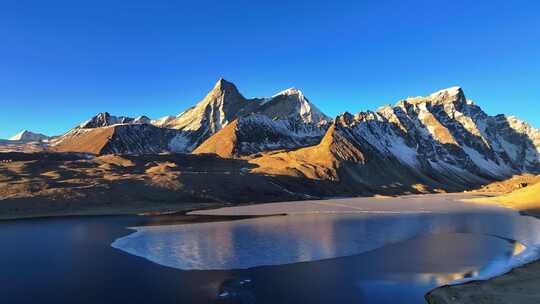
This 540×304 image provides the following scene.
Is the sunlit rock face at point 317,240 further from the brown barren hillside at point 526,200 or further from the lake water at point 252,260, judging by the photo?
the brown barren hillside at point 526,200

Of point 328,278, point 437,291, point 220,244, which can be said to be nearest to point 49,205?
point 220,244

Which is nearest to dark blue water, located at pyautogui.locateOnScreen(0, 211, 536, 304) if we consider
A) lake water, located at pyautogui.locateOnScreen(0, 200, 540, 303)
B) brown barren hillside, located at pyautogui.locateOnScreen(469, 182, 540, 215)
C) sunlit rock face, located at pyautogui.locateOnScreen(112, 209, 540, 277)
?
lake water, located at pyautogui.locateOnScreen(0, 200, 540, 303)

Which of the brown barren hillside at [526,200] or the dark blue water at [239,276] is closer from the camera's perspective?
the dark blue water at [239,276]

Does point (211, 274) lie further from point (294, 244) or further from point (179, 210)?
point (179, 210)

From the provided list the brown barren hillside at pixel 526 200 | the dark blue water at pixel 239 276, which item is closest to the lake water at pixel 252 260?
the dark blue water at pixel 239 276

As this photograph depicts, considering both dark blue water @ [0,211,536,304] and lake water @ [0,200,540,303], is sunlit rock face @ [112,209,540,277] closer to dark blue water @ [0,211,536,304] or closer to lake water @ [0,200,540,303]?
lake water @ [0,200,540,303]

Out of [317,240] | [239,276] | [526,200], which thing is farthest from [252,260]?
Result: [526,200]
